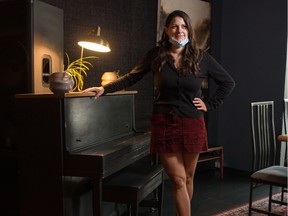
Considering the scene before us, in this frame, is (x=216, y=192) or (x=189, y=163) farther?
(x=216, y=192)

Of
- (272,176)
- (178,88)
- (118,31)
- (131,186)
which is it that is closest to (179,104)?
(178,88)

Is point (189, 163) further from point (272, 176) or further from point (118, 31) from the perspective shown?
point (118, 31)

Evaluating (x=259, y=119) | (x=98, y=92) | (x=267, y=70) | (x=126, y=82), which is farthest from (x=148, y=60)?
(x=267, y=70)

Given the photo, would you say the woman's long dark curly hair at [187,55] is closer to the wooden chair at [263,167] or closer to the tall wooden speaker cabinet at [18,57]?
the tall wooden speaker cabinet at [18,57]

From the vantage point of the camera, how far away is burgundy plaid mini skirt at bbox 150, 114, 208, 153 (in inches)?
79.0

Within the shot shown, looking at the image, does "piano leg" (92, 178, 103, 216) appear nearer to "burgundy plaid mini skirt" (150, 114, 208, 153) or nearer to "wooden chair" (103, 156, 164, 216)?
"wooden chair" (103, 156, 164, 216)

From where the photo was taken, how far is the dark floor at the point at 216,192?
331 centimetres

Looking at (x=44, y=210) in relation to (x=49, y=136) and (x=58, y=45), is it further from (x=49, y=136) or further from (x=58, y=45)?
(x=58, y=45)

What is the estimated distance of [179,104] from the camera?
79.5 inches

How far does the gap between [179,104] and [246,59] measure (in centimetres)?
291

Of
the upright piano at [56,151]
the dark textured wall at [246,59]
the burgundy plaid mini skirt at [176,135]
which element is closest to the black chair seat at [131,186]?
the upright piano at [56,151]

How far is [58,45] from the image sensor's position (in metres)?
2.79

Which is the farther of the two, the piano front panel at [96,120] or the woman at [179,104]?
the piano front panel at [96,120]

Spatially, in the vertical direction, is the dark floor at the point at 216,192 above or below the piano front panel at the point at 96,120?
below
